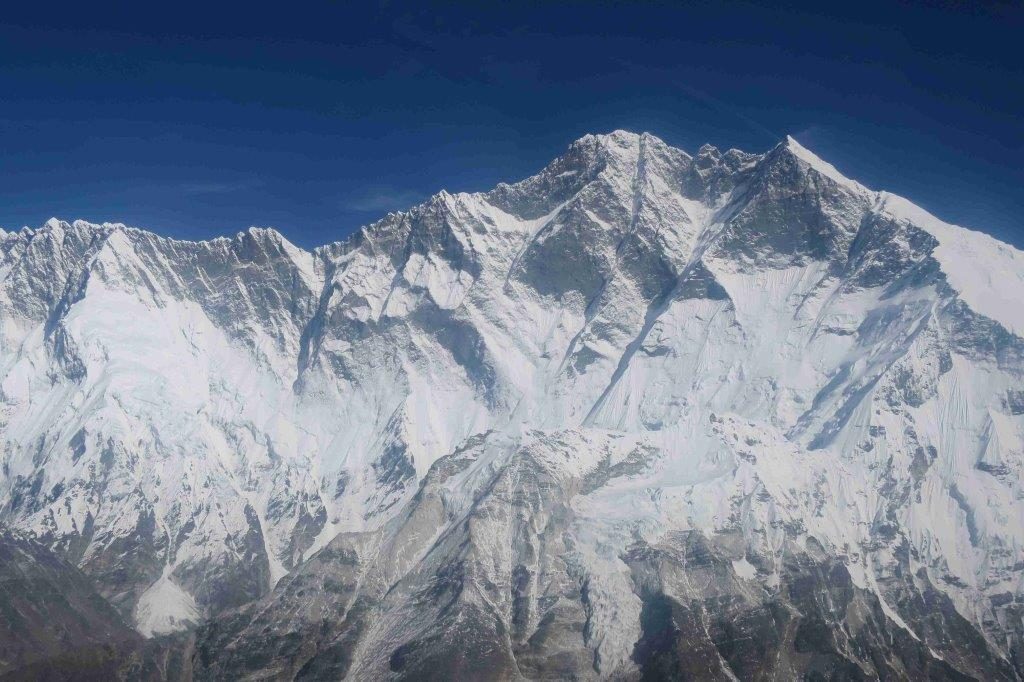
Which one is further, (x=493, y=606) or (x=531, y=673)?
(x=493, y=606)

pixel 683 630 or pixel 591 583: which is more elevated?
pixel 591 583

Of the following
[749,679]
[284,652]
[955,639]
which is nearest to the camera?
[749,679]

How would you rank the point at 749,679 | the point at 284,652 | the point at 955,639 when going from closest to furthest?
the point at 749,679 < the point at 955,639 < the point at 284,652

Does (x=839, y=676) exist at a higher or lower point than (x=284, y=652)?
lower

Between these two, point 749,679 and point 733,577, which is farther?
point 733,577

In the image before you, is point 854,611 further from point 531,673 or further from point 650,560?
point 531,673

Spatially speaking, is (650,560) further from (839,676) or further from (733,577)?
(839,676)

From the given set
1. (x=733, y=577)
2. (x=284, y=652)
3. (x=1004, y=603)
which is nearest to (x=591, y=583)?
(x=733, y=577)

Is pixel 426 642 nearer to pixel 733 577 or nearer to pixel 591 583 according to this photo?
pixel 591 583

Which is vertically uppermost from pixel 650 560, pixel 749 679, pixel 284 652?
pixel 650 560

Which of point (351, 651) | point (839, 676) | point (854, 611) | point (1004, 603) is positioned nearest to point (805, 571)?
point (854, 611)
